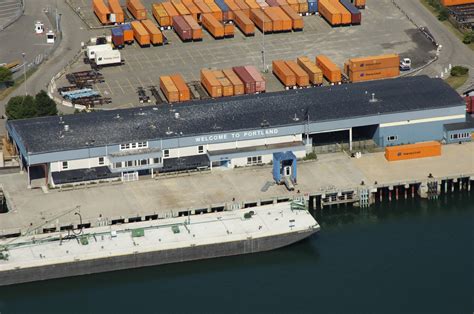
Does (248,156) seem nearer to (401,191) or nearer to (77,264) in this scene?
(401,191)

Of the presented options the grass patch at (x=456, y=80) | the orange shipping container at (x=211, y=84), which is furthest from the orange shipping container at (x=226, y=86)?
the grass patch at (x=456, y=80)

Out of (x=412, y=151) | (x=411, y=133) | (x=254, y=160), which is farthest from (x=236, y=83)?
(x=412, y=151)

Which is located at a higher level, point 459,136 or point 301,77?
point 301,77

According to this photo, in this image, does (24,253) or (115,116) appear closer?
(24,253)

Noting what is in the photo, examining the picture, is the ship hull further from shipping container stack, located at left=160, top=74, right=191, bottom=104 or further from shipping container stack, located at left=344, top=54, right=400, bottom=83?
shipping container stack, located at left=344, top=54, right=400, bottom=83

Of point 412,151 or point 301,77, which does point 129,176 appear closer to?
point 412,151

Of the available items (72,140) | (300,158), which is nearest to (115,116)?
(72,140)

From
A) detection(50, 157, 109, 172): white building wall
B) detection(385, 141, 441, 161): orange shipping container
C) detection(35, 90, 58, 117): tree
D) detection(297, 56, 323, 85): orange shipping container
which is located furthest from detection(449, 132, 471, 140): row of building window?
detection(35, 90, 58, 117): tree

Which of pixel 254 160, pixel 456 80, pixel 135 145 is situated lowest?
pixel 254 160
